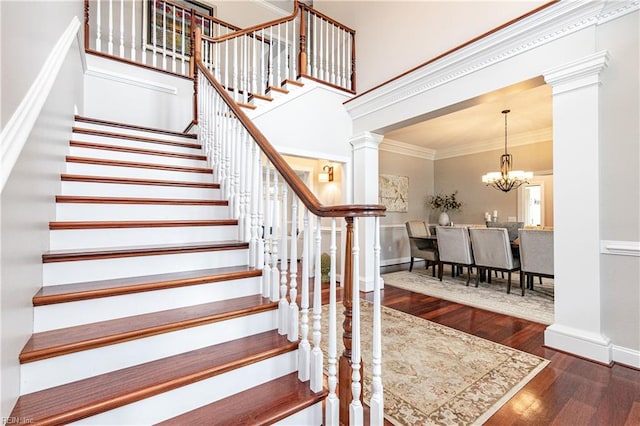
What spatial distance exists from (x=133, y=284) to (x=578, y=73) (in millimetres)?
3400

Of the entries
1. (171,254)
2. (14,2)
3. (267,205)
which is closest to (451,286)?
(267,205)

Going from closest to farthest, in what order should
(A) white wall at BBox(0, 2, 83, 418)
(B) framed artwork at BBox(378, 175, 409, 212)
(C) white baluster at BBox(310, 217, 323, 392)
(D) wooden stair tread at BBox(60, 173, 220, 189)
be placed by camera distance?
(A) white wall at BBox(0, 2, 83, 418)
(C) white baluster at BBox(310, 217, 323, 392)
(D) wooden stair tread at BBox(60, 173, 220, 189)
(B) framed artwork at BBox(378, 175, 409, 212)

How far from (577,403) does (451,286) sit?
2.71 metres

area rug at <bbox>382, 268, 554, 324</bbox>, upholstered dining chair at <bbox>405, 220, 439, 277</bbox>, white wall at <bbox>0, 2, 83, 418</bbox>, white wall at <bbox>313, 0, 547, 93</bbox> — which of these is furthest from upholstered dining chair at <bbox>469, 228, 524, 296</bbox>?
white wall at <bbox>0, 2, 83, 418</bbox>

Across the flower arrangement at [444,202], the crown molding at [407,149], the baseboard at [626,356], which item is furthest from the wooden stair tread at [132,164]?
the flower arrangement at [444,202]

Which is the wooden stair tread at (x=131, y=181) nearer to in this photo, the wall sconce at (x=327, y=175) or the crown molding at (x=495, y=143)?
the wall sconce at (x=327, y=175)

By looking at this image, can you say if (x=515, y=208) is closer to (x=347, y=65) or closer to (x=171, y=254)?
(x=347, y=65)

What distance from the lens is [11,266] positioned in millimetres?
1051

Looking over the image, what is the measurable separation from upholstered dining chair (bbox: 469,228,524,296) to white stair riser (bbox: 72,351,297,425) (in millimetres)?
3614

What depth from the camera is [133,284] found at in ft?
4.90

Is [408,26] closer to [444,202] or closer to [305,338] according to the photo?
[305,338]

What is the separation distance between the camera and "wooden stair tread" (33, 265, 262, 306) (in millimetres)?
1313

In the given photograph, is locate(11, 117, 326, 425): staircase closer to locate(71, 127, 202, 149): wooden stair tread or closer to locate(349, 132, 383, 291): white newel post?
locate(71, 127, 202, 149): wooden stair tread

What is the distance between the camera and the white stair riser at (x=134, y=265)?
1480 millimetres
